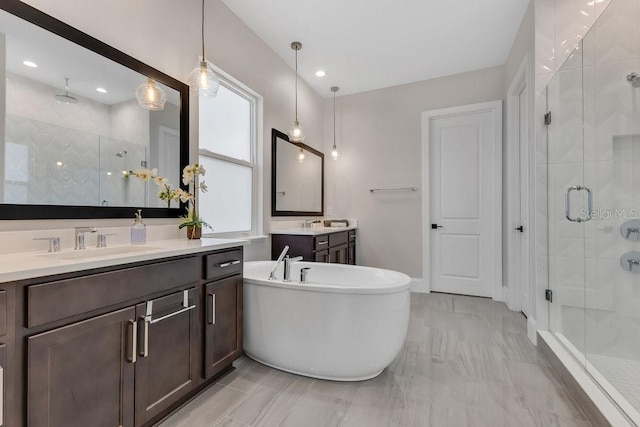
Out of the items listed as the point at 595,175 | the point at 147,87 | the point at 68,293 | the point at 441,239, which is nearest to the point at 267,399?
the point at 68,293

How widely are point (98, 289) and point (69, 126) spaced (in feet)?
3.01

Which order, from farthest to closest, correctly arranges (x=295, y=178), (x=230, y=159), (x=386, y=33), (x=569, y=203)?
(x=295, y=178), (x=386, y=33), (x=230, y=159), (x=569, y=203)

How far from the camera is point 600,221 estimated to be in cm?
191

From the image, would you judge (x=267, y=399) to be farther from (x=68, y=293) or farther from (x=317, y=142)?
(x=317, y=142)

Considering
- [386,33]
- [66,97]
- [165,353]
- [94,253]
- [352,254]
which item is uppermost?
[386,33]

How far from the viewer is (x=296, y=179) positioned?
370 cm

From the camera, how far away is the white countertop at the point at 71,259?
3.15ft

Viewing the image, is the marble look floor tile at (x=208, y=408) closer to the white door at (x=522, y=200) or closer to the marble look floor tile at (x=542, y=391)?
the marble look floor tile at (x=542, y=391)

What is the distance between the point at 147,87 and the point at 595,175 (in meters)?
2.90

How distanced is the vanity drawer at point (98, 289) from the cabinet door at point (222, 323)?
23cm

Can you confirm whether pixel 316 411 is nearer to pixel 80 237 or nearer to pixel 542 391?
pixel 542 391

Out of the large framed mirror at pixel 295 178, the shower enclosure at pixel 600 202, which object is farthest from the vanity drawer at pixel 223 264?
the shower enclosure at pixel 600 202

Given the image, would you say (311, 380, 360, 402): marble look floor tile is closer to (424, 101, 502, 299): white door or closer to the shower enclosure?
the shower enclosure

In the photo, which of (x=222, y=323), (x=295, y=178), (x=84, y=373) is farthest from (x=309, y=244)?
(x=84, y=373)
